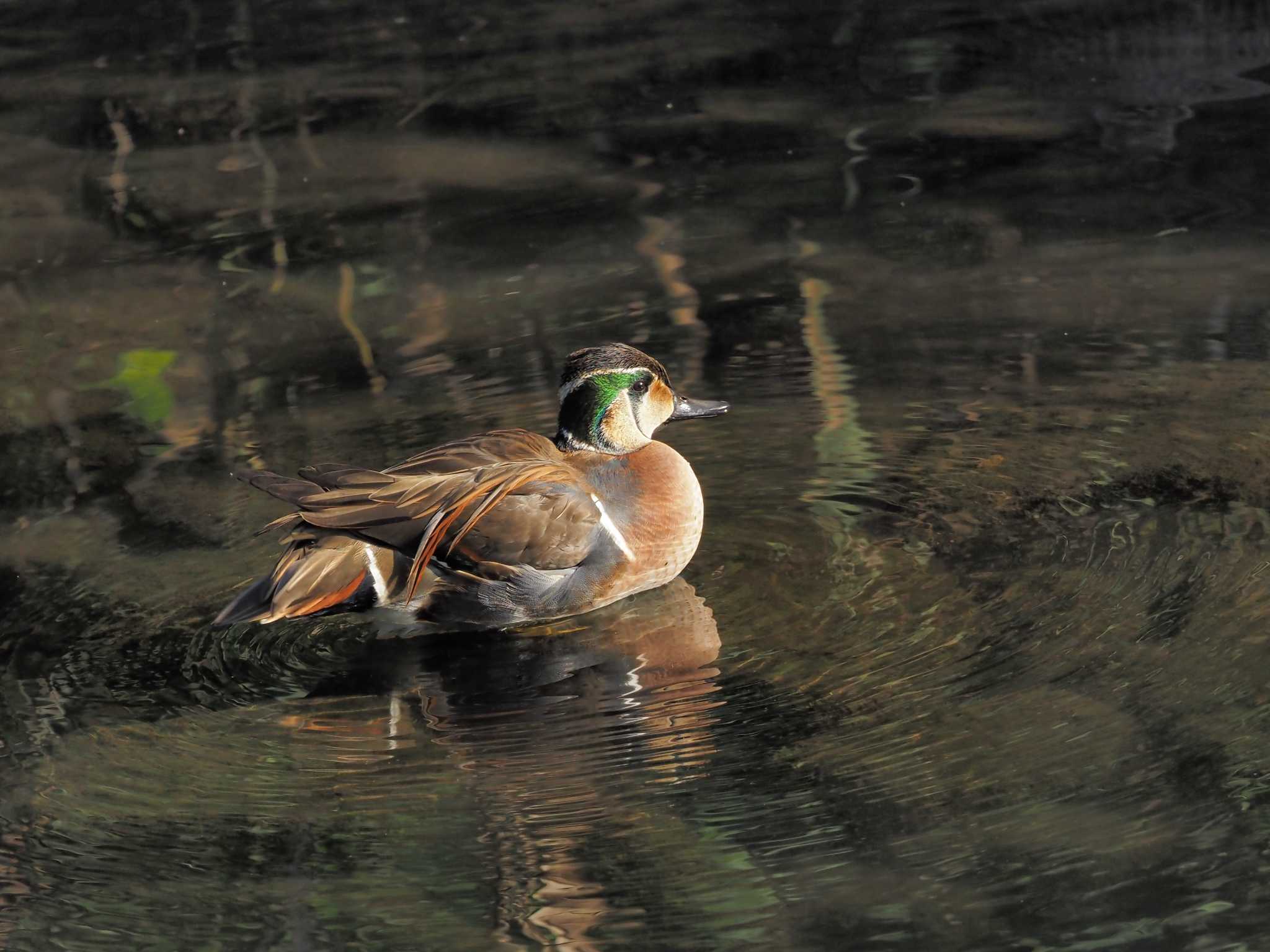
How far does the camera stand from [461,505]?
19.4 ft

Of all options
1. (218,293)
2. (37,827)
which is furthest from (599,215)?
(37,827)

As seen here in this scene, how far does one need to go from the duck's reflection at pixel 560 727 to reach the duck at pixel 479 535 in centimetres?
15

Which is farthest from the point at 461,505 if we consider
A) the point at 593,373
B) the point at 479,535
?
the point at 593,373

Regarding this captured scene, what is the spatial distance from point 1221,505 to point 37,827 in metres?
3.77

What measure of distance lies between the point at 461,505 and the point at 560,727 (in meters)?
0.92

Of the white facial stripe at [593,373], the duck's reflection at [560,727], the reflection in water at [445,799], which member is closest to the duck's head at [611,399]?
the white facial stripe at [593,373]

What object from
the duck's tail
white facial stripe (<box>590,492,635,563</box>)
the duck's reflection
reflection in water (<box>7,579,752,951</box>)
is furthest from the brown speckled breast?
the duck's tail

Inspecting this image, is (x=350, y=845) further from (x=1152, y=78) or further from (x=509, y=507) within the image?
(x=1152, y=78)

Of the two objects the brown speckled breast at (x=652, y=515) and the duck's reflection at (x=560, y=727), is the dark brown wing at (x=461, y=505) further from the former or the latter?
the duck's reflection at (x=560, y=727)

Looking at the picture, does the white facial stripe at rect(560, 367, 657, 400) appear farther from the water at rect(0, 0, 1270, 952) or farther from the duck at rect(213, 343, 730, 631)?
the water at rect(0, 0, 1270, 952)

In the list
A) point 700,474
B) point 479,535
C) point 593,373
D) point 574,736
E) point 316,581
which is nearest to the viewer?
point 574,736

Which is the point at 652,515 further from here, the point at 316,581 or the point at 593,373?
the point at 316,581

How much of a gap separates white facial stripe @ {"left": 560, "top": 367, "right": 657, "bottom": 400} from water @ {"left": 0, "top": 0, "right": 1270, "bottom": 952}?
0.58m

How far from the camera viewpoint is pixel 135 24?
1395 cm
